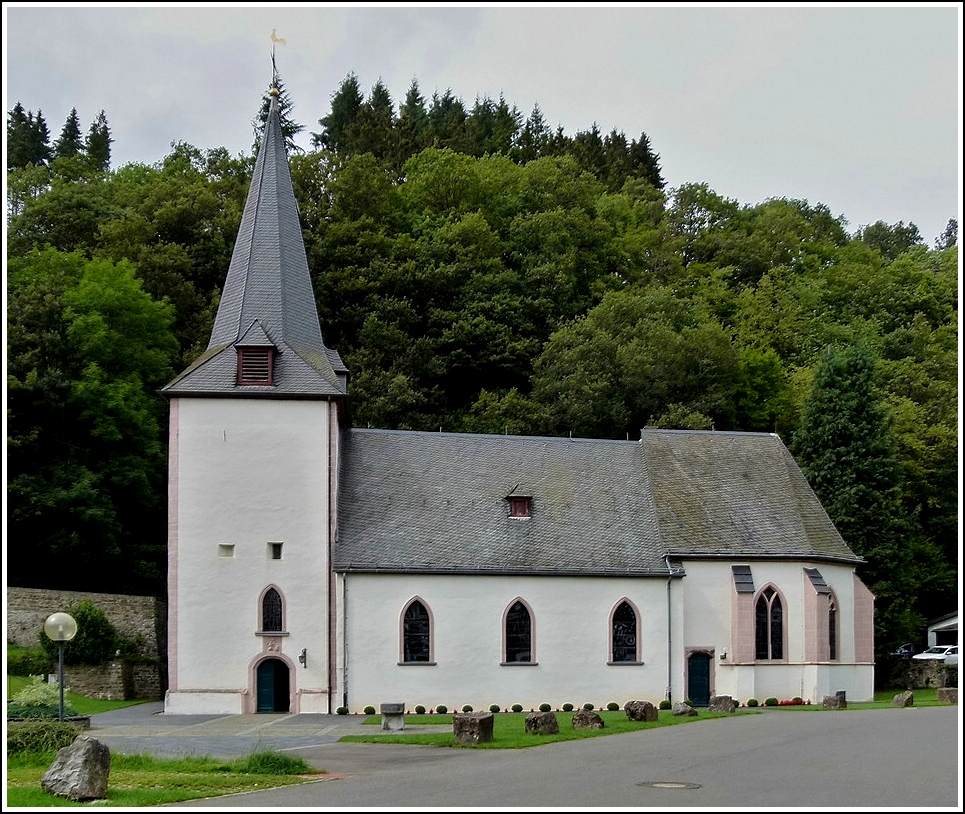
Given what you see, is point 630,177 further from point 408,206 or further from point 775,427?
point 775,427

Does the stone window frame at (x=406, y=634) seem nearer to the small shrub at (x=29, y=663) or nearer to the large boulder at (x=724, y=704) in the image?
the large boulder at (x=724, y=704)

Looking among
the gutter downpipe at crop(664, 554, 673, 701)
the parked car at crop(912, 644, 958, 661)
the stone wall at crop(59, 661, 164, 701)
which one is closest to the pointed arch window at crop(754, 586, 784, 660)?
the gutter downpipe at crop(664, 554, 673, 701)

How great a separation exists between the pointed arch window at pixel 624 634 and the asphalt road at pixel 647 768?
10226mm

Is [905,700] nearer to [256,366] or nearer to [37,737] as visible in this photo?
[256,366]

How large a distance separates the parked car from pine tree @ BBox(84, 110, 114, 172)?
6259 centimetres

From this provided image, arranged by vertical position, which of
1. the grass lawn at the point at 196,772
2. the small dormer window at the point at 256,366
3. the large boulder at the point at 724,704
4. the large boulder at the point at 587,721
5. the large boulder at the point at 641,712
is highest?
the small dormer window at the point at 256,366

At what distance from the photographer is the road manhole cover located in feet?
58.1

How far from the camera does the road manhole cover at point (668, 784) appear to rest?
17.7m

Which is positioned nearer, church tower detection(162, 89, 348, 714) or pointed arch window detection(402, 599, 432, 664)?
church tower detection(162, 89, 348, 714)

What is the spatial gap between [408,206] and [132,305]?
21.1 metres

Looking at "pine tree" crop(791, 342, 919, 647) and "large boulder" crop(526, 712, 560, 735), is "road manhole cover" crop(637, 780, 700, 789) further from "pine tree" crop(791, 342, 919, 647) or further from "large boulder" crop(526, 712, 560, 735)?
"pine tree" crop(791, 342, 919, 647)

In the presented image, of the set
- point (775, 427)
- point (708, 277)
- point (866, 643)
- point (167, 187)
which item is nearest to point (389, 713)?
point (866, 643)

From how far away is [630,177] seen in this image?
283 feet

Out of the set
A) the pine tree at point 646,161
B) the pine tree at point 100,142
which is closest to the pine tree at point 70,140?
the pine tree at point 100,142
